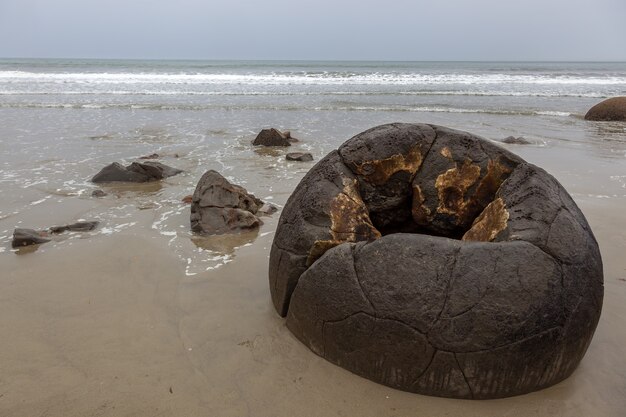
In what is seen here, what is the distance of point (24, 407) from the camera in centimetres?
253

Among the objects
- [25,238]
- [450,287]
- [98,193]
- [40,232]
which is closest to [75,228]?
[40,232]

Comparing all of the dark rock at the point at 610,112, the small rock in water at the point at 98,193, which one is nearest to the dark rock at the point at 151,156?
the small rock in water at the point at 98,193

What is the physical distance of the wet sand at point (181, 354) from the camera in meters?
2.55

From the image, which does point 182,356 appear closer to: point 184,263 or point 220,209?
point 184,263

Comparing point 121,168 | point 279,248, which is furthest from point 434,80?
point 279,248

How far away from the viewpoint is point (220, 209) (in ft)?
17.6

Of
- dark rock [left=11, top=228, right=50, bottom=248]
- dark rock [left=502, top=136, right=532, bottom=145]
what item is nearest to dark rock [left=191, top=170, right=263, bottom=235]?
dark rock [left=11, top=228, right=50, bottom=248]

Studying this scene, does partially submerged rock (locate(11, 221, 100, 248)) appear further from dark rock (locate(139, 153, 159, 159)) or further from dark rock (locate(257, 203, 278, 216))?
dark rock (locate(139, 153, 159, 159))

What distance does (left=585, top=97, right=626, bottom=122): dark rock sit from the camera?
14.6 metres

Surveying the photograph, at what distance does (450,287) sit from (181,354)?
173 centimetres

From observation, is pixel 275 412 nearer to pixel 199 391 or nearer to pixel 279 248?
pixel 199 391

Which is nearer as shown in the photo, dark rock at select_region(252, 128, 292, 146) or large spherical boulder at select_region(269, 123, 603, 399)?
Answer: large spherical boulder at select_region(269, 123, 603, 399)

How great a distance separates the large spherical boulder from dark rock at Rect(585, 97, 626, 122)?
13.9 meters

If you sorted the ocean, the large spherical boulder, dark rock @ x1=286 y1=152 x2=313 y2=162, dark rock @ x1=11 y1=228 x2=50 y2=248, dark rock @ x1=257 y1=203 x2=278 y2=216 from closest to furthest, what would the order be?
1. the large spherical boulder
2. the ocean
3. dark rock @ x1=11 y1=228 x2=50 y2=248
4. dark rock @ x1=257 y1=203 x2=278 y2=216
5. dark rock @ x1=286 y1=152 x2=313 y2=162
